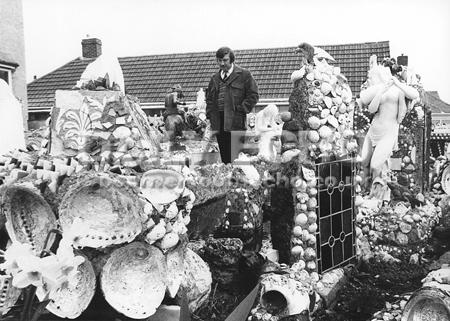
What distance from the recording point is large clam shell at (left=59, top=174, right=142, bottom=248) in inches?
104

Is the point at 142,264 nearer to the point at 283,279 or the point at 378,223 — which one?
the point at 283,279

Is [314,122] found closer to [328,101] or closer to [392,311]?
[328,101]

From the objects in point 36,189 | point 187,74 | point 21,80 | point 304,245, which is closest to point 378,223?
point 304,245

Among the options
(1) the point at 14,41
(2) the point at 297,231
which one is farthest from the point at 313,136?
(1) the point at 14,41

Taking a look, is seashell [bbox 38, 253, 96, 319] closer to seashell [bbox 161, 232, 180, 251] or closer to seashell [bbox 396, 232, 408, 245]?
seashell [bbox 161, 232, 180, 251]

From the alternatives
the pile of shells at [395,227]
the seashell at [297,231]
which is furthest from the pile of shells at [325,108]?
the pile of shells at [395,227]

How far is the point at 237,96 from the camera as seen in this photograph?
5.69 metres

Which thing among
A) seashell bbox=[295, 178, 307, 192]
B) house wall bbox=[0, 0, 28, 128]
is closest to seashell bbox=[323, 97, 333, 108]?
seashell bbox=[295, 178, 307, 192]

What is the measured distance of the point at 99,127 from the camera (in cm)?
316

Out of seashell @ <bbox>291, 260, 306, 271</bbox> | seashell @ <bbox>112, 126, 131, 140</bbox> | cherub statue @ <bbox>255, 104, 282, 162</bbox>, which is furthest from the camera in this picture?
cherub statue @ <bbox>255, 104, 282, 162</bbox>

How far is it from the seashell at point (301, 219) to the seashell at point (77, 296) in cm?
209

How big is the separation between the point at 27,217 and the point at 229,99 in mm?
3167

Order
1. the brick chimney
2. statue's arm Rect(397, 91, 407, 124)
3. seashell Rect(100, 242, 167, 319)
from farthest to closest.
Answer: the brick chimney → statue's arm Rect(397, 91, 407, 124) → seashell Rect(100, 242, 167, 319)

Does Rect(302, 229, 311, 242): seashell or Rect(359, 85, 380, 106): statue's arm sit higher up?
Rect(359, 85, 380, 106): statue's arm
